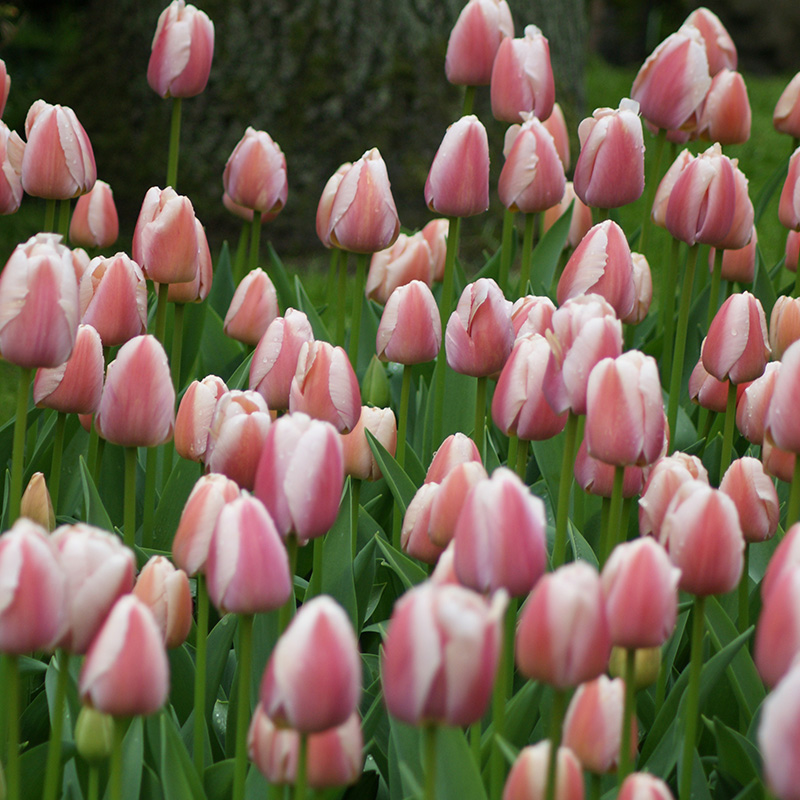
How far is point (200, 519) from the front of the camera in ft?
3.91

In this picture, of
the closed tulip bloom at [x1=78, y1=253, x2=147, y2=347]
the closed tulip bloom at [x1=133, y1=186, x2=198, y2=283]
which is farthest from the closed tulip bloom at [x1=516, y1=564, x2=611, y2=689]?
the closed tulip bloom at [x1=133, y1=186, x2=198, y2=283]

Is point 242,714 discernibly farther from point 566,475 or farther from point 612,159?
point 612,159

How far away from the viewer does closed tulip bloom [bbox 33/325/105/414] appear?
4.99ft

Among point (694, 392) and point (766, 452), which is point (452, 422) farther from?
point (766, 452)

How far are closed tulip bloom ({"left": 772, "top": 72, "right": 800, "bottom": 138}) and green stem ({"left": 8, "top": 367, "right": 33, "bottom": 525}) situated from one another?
1832 millimetres

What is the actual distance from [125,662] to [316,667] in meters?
0.17

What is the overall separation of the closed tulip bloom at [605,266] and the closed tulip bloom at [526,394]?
0.87 feet

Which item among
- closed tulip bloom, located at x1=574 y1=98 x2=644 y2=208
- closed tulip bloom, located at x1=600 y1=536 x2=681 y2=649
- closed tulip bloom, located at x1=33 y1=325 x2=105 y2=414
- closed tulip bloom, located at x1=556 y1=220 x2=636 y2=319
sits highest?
closed tulip bloom, located at x1=574 y1=98 x2=644 y2=208

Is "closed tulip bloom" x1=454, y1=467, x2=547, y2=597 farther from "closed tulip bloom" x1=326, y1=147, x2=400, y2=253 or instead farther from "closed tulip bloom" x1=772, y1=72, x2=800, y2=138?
"closed tulip bloom" x1=772, y1=72, x2=800, y2=138

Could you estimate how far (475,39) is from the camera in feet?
7.71

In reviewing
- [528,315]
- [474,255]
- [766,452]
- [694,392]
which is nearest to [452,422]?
[694,392]

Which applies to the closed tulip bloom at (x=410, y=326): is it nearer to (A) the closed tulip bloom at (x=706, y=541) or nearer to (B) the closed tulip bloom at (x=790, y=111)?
(A) the closed tulip bloom at (x=706, y=541)

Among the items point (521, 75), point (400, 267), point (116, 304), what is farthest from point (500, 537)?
point (521, 75)

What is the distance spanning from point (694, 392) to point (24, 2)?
16.5ft
